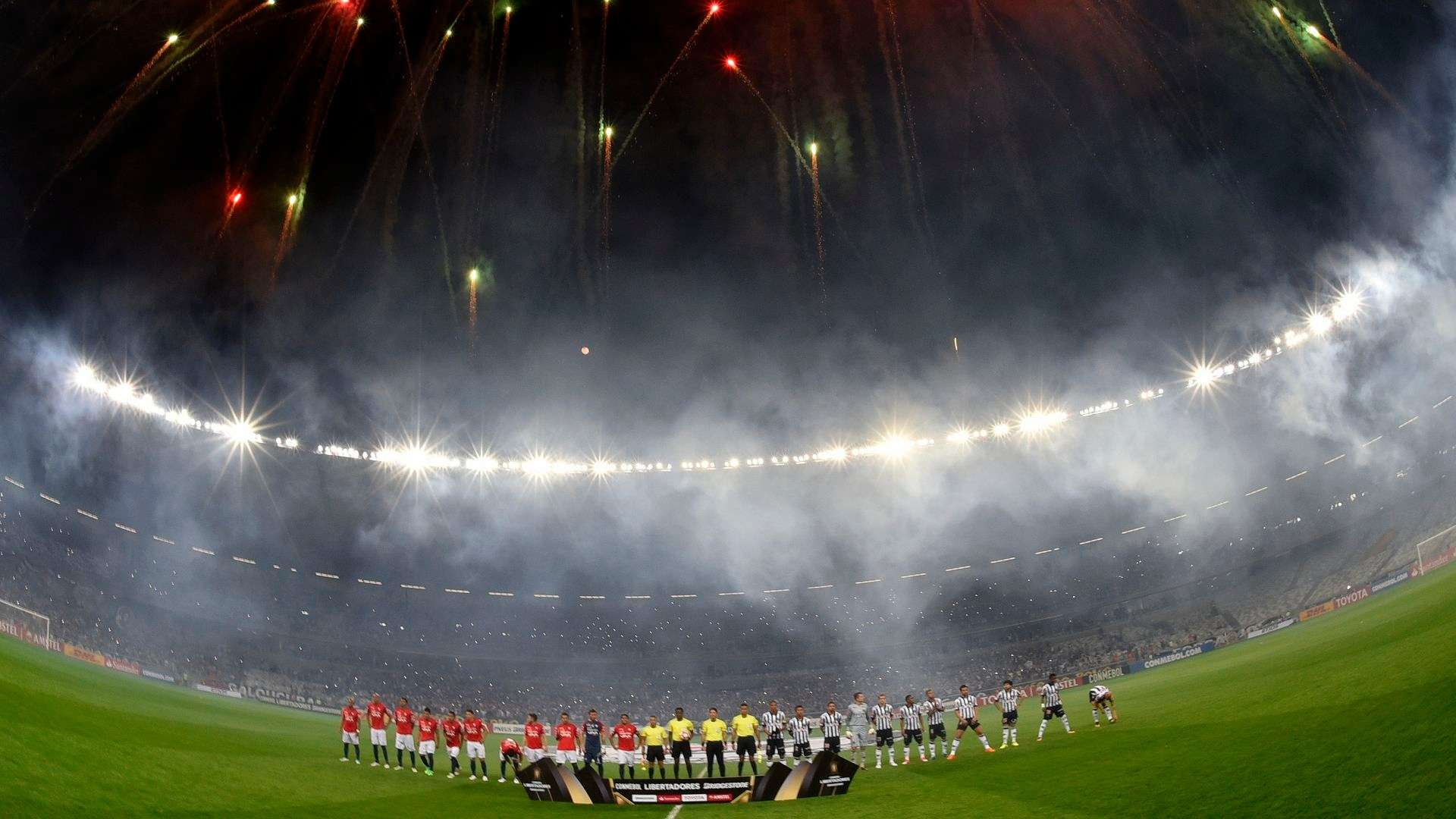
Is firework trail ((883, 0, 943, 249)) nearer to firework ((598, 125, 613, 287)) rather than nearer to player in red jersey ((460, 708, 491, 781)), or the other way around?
firework ((598, 125, 613, 287))

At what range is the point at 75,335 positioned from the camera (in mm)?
35562

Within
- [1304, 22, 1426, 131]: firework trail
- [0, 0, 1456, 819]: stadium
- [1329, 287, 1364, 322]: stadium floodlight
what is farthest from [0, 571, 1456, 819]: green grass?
[1329, 287, 1364, 322]: stadium floodlight

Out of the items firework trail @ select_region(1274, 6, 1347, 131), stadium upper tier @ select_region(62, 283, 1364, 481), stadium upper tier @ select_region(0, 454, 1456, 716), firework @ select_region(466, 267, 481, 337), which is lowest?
stadium upper tier @ select_region(0, 454, 1456, 716)

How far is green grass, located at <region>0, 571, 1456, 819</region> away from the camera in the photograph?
34.7 feet

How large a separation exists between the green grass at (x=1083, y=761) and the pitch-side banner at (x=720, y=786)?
460mm

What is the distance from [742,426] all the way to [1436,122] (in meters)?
31.3

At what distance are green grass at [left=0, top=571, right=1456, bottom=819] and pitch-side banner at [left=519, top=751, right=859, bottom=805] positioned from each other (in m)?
0.46

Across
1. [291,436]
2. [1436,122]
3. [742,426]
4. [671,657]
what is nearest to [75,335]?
[291,436]

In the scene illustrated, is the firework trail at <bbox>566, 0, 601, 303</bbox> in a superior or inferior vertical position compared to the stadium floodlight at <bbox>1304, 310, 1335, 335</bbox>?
superior

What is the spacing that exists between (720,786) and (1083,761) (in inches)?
267

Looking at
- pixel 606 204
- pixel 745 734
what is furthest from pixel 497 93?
pixel 745 734

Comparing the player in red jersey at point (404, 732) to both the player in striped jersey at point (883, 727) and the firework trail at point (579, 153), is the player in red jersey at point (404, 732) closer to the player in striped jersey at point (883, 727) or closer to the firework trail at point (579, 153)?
the player in striped jersey at point (883, 727)

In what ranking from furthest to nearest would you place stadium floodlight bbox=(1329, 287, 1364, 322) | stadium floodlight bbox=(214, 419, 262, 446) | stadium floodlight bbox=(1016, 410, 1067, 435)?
stadium floodlight bbox=(1016, 410, 1067, 435) < stadium floodlight bbox=(214, 419, 262, 446) < stadium floodlight bbox=(1329, 287, 1364, 322)

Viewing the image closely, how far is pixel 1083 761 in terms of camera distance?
15.8m
